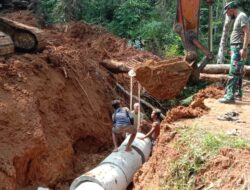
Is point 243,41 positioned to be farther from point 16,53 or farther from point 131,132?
point 16,53

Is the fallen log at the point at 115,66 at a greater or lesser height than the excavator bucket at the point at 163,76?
lesser

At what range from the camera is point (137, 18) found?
59.5ft

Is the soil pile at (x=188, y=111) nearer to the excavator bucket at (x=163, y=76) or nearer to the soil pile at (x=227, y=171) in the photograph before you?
the excavator bucket at (x=163, y=76)

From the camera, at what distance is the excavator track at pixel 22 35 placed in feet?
35.2

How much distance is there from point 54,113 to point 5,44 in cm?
201

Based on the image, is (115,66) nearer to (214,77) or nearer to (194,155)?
(214,77)

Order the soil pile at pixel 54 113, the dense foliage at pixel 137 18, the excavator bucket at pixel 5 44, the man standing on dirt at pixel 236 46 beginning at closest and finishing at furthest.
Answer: the man standing on dirt at pixel 236 46 → the soil pile at pixel 54 113 → the excavator bucket at pixel 5 44 → the dense foliage at pixel 137 18

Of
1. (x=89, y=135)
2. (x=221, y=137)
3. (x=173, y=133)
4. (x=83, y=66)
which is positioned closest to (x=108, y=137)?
(x=89, y=135)

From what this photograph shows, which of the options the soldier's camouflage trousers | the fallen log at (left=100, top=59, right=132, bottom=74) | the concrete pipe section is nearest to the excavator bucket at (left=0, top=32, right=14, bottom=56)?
the fallen log at (left=100, top=59, right=132, bottom=74)

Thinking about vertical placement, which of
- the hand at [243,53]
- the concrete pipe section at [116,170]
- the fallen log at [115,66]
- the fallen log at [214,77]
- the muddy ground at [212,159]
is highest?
the hand at [243,53]

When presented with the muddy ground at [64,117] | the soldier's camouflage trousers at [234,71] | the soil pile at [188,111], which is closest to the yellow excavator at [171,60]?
the muddy ground at [64,117]

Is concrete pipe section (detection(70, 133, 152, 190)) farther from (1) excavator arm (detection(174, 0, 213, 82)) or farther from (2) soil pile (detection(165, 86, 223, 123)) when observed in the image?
(1) excavator arm (detection(174, 0, 213, 82))

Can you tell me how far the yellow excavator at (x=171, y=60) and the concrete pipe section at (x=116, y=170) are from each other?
4.22ft

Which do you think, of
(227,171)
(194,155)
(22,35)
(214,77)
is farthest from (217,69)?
(227,171)
